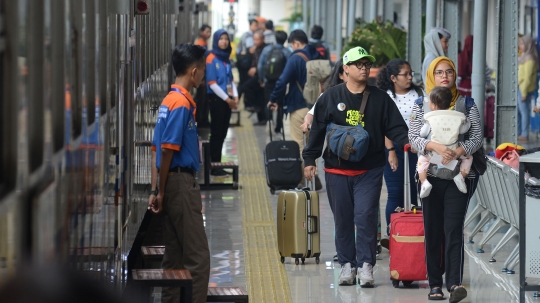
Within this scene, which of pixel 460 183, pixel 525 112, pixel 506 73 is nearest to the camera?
pixel 460 183

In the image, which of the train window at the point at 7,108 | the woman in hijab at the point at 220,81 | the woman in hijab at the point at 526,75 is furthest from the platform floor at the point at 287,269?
the woman in hijab at the point at 526,75

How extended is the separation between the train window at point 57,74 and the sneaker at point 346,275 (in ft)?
15.8

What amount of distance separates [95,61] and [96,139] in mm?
281

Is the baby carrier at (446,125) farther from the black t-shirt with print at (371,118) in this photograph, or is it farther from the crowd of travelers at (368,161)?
the black t-shirt with print at (371,118)

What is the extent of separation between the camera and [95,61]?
12.4 feet

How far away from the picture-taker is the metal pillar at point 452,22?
12.5 meters

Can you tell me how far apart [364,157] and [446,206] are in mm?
720

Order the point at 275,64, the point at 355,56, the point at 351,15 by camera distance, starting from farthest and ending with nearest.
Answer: the point at 351,15, the point at 275,64, the point at 355,56

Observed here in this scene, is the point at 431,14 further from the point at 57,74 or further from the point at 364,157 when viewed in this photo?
the point at 57,74

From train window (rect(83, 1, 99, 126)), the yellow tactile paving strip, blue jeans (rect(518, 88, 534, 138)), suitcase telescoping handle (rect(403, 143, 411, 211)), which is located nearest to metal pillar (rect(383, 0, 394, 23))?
blue jeans (rect(518, 88, 534, 138))

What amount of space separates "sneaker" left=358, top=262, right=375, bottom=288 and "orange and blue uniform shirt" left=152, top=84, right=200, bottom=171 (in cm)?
197

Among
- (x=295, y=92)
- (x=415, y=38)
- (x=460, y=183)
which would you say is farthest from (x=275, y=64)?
(x=460, y=183)

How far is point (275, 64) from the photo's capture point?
55.4ft

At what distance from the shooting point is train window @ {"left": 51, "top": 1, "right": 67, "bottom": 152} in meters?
2.79
